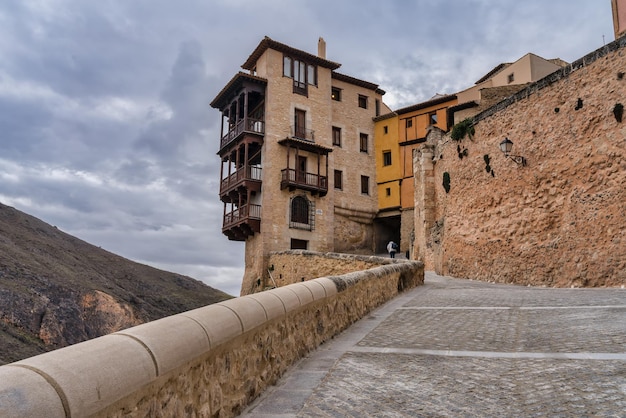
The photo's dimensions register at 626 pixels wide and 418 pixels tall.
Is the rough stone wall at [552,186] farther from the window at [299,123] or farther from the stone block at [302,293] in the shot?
the window at [299,123]

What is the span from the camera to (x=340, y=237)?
1287 inches

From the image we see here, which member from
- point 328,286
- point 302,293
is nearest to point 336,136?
point 328,286

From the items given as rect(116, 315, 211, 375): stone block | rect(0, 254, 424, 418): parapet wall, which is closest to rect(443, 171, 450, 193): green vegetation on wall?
rect(0, 254, 424, 418): parapet wall

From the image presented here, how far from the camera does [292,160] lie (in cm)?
3050

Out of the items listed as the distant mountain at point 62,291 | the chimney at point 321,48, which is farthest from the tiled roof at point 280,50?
the distant mountain at point 62,291

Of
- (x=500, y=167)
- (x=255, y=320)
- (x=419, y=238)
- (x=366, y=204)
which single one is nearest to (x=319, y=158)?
(x=366, y=204)

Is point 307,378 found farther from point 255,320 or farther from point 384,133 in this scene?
point 384,133

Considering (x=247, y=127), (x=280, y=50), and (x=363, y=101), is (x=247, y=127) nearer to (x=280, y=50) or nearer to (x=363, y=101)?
(x=280, y=50)

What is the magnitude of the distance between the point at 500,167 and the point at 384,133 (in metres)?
19.0

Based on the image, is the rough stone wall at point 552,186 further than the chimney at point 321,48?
No

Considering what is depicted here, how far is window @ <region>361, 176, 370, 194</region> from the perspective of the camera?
3506cm

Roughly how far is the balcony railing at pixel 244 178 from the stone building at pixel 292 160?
6cm

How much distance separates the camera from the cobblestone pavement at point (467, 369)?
3.94 metres

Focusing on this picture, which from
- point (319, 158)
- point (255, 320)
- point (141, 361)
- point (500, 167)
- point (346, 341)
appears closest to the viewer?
point (141, 361)
